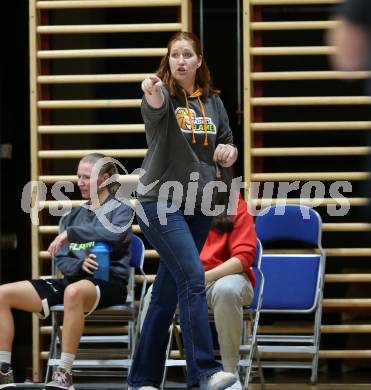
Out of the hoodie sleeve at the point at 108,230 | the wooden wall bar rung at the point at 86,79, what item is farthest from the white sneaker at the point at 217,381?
the wooden wall bar rung at the point at 86,79

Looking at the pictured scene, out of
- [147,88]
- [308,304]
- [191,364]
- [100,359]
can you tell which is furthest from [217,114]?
[100,359]

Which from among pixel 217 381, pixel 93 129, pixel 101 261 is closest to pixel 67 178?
pixel 93 129

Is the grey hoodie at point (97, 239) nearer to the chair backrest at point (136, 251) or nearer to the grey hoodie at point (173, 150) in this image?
the chair backrest at point (136, 251)

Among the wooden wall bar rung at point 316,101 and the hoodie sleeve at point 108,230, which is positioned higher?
the wooden wall bar rung at point 316,101

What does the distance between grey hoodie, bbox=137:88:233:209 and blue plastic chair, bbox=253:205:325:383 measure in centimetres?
166

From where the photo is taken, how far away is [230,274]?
6.82m

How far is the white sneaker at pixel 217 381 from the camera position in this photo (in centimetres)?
553

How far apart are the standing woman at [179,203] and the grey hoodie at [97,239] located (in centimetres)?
117

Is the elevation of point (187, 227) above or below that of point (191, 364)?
above

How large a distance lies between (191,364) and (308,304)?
5.93 ft

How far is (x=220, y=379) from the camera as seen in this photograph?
554 centimetres

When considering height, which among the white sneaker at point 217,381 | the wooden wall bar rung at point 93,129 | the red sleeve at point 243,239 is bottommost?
the white sneaker at point 217,381

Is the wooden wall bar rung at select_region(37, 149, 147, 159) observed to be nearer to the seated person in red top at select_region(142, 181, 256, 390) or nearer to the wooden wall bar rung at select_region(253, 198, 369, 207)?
the wooden wall bar rung at select_region(253, 198, 369, 207)

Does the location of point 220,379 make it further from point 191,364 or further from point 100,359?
point 100,359
